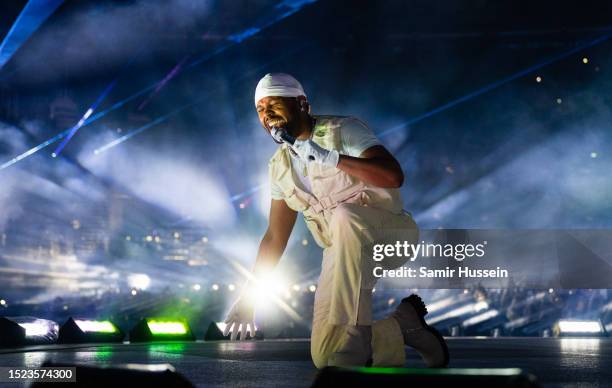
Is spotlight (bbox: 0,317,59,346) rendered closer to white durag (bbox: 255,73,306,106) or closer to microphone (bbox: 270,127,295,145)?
white durag (bbox: 255,73,306,106)

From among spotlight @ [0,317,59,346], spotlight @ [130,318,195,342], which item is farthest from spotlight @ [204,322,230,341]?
spotlight @ [0,317,59,346]

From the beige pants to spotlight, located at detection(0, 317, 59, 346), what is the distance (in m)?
5.61

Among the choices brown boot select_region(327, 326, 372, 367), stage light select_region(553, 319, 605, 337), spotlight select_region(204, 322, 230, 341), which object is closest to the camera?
brown boot select_region(327, 326, 372, 367)

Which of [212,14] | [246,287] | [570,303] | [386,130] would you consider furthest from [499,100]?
[246,287]

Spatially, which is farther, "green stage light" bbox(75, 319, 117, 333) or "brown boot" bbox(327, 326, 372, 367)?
"green stage light" bbox(75, 319, 117, 333)

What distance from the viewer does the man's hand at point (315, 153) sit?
3.81 meters

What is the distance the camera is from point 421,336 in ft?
14.3

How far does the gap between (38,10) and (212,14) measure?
431 centimetres

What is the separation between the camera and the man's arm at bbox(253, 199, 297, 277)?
4.79 m

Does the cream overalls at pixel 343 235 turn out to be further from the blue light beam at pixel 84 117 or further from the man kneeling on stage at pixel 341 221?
the blue light beam at pixel 84 117

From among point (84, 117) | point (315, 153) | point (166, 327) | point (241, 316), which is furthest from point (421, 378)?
point (84, 117)

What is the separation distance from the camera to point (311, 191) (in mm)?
4410

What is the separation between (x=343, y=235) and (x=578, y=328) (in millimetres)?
9550

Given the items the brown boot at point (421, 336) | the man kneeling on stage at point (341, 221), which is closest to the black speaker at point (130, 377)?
the man kneeling on stage at point (341, 221)
